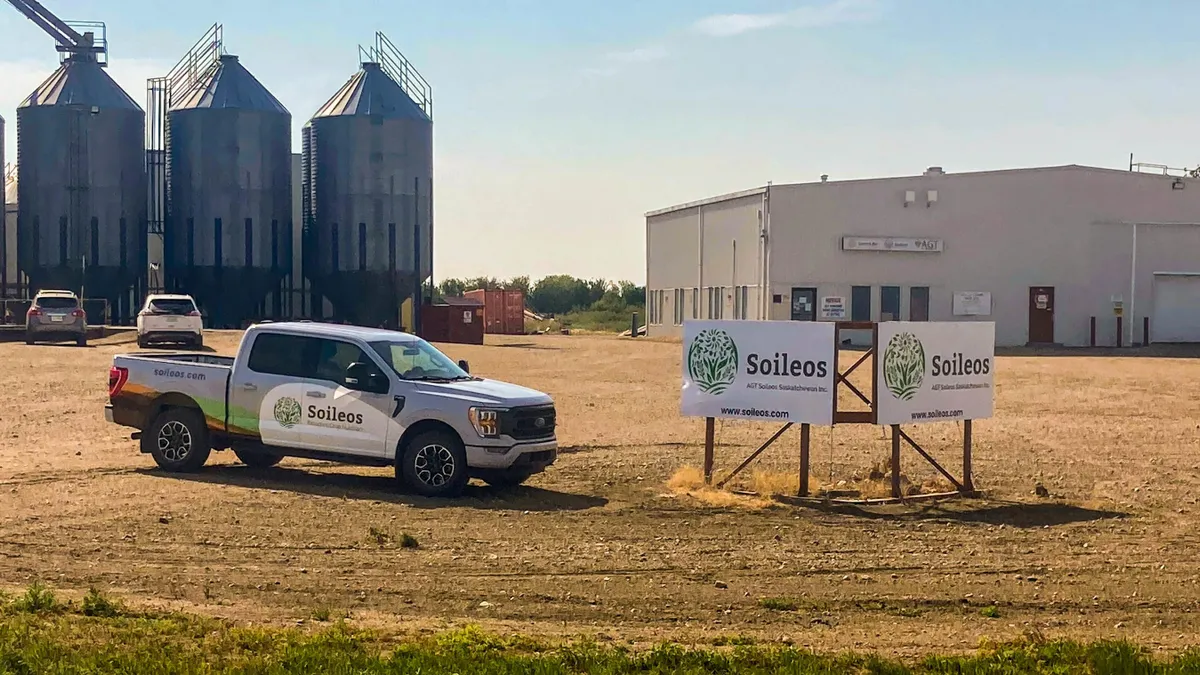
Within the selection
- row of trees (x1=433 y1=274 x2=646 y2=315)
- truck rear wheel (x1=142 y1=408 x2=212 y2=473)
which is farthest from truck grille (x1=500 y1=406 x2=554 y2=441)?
row of trees (x1=433 y1=274 x2=646 y2=315)

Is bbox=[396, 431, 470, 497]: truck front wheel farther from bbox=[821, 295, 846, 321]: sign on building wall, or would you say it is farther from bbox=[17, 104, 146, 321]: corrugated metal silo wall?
bbox=[17, 104, 146, 321]: corrugated metal silo wall

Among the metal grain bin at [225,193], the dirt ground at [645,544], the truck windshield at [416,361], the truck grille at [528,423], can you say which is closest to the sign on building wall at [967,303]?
the metal grain bin at [225,193]

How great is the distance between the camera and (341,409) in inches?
589

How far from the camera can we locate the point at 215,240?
51969 mm

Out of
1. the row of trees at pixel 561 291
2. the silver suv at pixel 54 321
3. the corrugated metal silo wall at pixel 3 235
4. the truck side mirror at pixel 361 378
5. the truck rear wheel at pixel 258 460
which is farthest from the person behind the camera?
the row of trees at pixel 561 291

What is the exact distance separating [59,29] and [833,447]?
45568 mm

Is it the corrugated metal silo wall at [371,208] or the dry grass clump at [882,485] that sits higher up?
the corrugated metal silo wall at [371,208]

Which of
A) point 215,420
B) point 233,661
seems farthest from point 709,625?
point 215,420

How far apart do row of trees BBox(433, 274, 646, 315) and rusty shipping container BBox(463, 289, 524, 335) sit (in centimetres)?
3705

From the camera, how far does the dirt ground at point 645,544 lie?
9047mm

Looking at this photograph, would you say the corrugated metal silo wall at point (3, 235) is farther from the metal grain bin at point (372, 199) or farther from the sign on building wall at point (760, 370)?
the sign on building wall at point (760, 370)

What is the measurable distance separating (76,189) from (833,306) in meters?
29.1

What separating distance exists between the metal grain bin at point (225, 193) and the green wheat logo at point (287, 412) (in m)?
38.5

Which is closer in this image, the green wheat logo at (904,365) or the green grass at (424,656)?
the green grass at (424,656)
